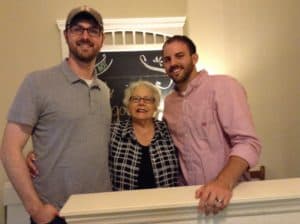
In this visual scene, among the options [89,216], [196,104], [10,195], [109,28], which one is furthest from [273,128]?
[89,216]

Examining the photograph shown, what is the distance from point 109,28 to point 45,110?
5.39ft

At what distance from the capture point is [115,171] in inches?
61.6

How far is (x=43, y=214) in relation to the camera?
122 cm

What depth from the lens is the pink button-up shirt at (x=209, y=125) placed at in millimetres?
1265

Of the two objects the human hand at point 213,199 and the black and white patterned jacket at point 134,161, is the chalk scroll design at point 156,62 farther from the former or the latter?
the human hand at point 213,199

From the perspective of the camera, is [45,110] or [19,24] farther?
[19,24]

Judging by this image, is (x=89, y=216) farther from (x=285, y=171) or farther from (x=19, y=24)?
(x=285, y=171)

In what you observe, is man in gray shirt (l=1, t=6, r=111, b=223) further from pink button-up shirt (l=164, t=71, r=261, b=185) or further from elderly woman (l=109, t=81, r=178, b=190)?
pink button-up shirt (l=164, t=71, r=261, b=185)

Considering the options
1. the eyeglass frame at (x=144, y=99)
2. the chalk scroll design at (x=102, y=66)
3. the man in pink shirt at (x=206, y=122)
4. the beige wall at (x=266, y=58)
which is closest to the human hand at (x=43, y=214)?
the man in pink shirt at (x=206, y=122)

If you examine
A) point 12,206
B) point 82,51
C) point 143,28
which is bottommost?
point 12,206

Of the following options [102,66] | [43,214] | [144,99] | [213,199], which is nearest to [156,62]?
[102,66]

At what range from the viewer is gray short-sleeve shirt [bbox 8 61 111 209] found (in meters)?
1.26

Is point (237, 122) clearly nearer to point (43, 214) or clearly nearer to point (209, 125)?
point (209, 125)

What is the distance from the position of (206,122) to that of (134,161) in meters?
0.37
